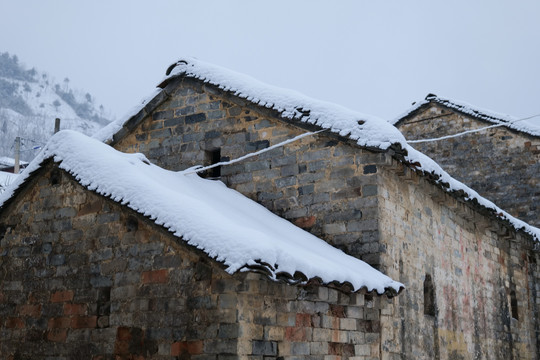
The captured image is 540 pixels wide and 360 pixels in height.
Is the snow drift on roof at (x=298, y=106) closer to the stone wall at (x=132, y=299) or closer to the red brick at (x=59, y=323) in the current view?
the stone wall at (x=132, y=299)

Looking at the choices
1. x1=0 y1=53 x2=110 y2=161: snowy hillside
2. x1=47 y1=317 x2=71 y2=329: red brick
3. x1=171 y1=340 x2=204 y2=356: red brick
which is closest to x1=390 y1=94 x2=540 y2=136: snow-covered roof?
x1=171 y1=340 x2=204 y2=356: red brick

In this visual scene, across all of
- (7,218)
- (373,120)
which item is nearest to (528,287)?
(373,120)

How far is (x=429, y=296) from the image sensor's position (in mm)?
9281

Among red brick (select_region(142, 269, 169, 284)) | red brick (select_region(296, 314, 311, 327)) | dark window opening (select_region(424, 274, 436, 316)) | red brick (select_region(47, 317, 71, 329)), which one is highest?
dark window opening (select_region(424, 274, 436, 316))

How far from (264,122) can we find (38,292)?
3.97 meters

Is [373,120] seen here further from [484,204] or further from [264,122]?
[484,204]

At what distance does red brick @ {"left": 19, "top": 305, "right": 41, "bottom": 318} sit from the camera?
6980 mm

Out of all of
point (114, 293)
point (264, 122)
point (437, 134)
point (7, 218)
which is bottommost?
point (114, 293)

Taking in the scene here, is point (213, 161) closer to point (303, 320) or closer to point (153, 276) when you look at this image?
point (153, 276)

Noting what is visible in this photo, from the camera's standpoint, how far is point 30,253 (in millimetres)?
7277

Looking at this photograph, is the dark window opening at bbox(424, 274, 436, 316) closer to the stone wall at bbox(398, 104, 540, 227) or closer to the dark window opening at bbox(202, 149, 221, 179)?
the dark window opening at bbox(202, 149, 221, 179)

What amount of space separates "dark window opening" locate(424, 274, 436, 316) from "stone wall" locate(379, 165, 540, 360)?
0.02 m

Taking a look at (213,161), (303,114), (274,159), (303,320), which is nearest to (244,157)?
(274,159)

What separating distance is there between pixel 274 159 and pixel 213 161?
117cm
